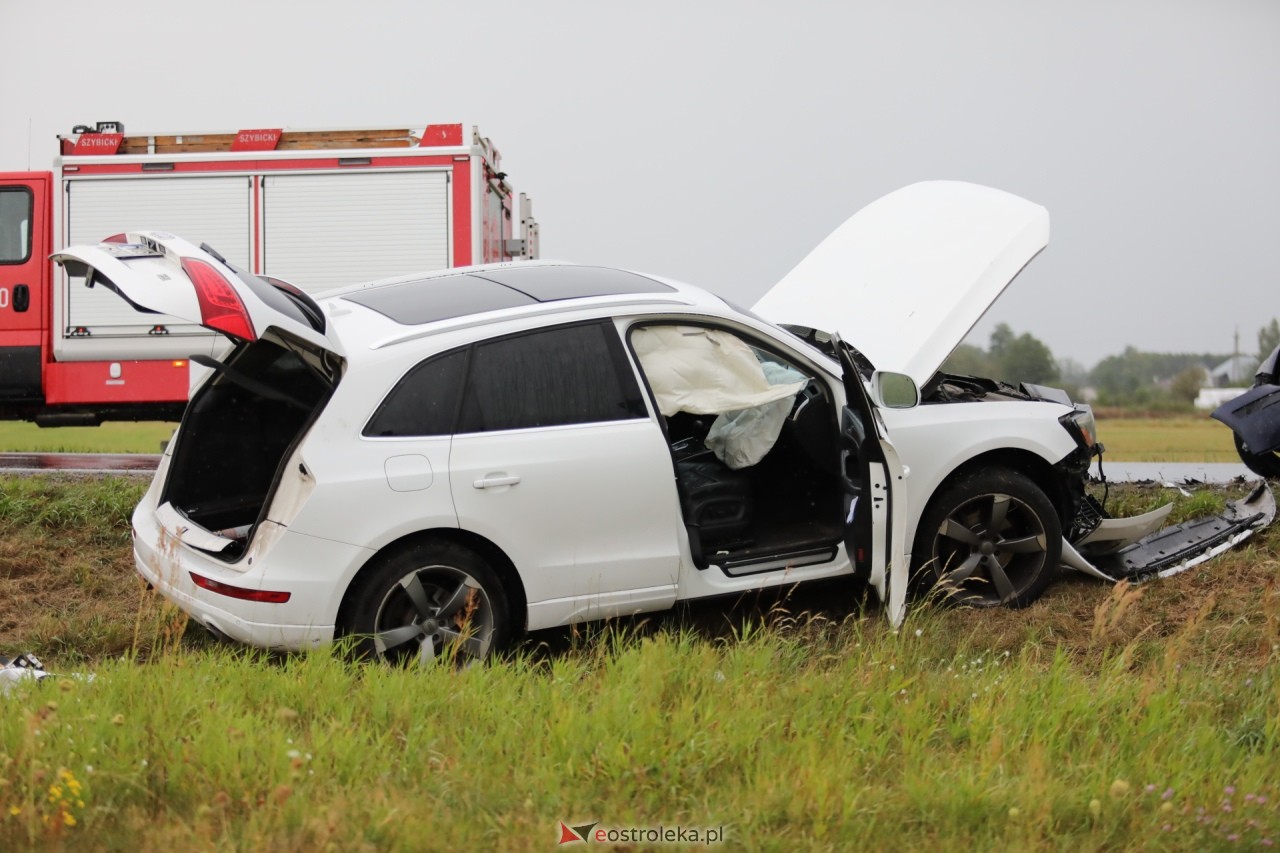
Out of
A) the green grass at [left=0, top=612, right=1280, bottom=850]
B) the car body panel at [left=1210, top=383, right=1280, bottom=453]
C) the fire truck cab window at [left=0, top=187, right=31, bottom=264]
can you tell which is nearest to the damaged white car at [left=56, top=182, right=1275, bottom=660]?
the green grass at [left=0, top=612, right=1280, bottom=850]

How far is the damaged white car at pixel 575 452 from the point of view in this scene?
501 cm

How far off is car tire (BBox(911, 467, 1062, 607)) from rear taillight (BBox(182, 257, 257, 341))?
10.8 ft

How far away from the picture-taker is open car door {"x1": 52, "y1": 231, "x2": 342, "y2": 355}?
4664mm

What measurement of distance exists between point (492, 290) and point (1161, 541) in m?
4.24

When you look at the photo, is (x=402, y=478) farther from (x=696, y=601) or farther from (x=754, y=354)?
(x=754, y=354)

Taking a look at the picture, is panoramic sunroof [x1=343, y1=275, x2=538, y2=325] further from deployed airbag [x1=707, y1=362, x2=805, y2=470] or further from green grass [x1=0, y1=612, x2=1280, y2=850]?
green grass [x1=0, y1=612, x2=1280, y2=850]

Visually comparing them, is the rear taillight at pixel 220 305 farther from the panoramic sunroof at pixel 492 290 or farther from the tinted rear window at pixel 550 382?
the tinted rear window at pixel 550 382

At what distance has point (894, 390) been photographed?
592 centimetres

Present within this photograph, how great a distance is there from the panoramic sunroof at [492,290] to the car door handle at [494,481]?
75 centimetres

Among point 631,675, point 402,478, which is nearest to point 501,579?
point 402,478

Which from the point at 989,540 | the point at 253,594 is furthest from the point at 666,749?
the point at 989,540

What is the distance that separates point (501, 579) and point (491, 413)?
69 cm

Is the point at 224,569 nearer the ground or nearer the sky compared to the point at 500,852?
nearer the sky

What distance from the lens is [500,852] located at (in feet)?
11.2
